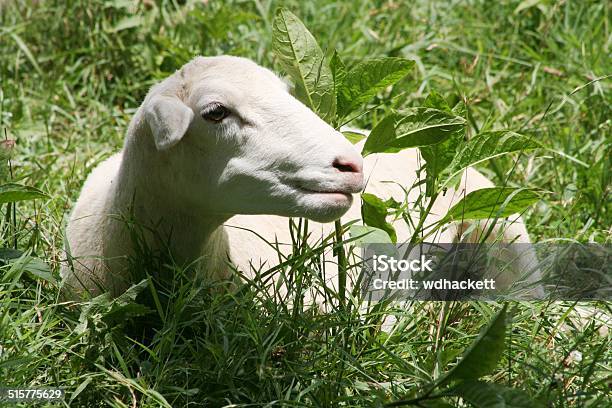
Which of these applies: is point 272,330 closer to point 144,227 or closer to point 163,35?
point 144,227

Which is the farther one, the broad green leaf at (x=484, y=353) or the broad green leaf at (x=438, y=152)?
the broad green leaf at (x=438, y=152)

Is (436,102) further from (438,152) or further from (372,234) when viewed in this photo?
(372,234)

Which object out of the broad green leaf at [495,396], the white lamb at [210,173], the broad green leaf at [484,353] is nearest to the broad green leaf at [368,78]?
the white lamb at [210,173]

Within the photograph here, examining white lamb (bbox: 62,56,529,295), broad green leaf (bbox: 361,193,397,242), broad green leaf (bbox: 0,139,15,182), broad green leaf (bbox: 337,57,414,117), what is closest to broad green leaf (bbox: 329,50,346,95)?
broad green leaf (bbox: 337,57,414,117)

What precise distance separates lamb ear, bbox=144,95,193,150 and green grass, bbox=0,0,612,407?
0.50m

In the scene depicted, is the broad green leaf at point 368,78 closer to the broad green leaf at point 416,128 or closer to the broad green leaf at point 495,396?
the broad green leaf at point 416,128

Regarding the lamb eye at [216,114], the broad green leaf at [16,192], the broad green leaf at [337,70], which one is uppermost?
the broad green leaf at [337,70]

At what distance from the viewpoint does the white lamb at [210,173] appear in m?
3.42

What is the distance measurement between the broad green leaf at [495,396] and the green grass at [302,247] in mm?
217

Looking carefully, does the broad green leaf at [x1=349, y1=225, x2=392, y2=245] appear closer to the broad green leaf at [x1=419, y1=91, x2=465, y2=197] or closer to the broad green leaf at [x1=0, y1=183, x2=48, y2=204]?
the broad green leaf at [x1=419, y1=91, x2=465, y2=197]

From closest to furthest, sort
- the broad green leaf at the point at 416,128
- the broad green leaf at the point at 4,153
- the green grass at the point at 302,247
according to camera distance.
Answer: the green grass at the point at 302,247, the broad green leaf at the point at 416,128, the broad green leaf at the point at 4,153

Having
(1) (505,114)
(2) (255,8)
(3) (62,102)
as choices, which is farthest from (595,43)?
(3) (62,102)

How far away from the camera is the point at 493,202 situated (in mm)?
3695

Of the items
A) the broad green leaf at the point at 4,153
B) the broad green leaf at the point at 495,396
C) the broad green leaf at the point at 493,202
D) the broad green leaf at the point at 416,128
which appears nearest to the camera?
the broad green leaf at the point at 495,396
